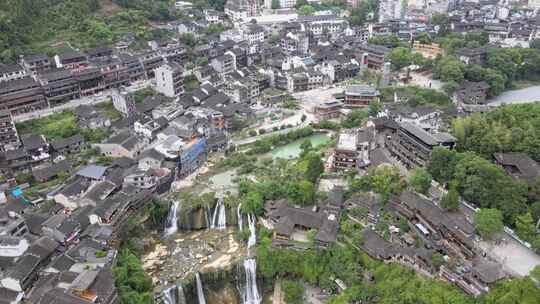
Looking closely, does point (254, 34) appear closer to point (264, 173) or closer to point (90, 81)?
point (90, 81)

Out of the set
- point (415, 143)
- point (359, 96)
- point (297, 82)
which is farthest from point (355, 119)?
point (297, 82)

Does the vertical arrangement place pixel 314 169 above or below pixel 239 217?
above

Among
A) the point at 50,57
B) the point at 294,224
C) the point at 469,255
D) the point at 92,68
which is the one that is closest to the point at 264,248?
the point at 294,224

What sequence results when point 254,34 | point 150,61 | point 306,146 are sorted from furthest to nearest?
point 254,34 < point 150,61 < point 306,146

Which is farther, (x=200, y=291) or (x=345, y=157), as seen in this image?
(x=345, y=157)

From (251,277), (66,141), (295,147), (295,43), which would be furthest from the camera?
(295,43)

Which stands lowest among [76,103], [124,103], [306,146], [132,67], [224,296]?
[224,296]
